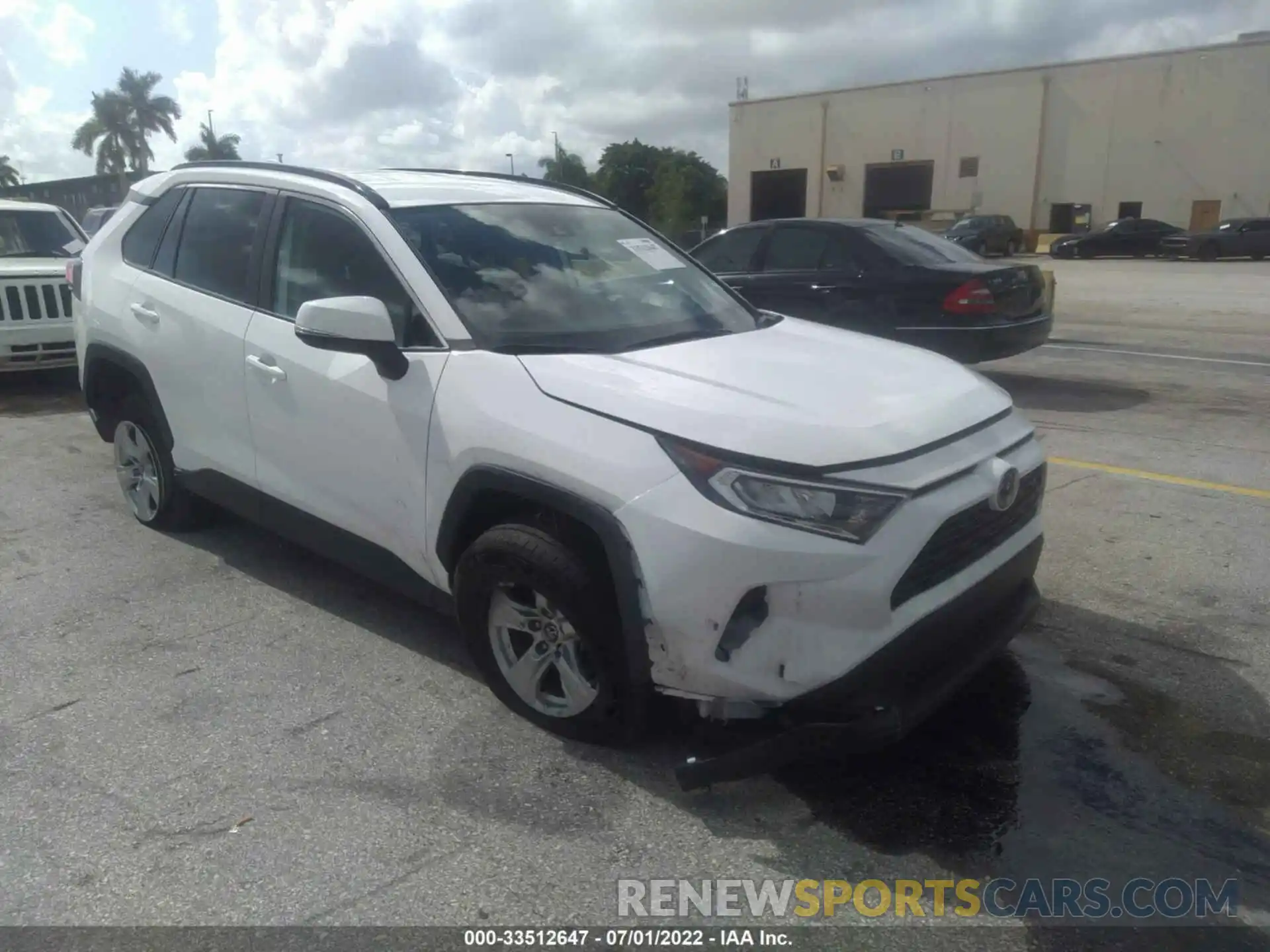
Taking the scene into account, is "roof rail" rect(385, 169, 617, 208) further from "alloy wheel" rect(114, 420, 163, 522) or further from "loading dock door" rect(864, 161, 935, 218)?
"loading dock door" rect(864, 161, 935, 218)

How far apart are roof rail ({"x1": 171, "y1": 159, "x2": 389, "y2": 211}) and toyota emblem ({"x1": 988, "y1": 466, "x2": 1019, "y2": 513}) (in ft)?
7.71

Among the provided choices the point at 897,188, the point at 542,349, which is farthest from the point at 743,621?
the point at 897,188

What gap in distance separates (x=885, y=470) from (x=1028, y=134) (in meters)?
50.6

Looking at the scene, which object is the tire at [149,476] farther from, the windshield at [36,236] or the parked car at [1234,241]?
the parked car at [1234,241]

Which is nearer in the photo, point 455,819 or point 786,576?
point 786,576

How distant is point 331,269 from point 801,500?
2173mm

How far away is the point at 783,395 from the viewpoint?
297 centimetres

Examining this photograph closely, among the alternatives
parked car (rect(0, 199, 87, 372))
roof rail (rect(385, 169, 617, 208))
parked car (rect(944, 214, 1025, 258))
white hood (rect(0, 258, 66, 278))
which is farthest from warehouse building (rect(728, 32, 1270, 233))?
roof rail (rect(385, 169, 617, 208))

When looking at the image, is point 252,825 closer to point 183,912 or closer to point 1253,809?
point 183,912

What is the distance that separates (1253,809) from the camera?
292cm

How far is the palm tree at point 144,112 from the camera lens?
2334 inches

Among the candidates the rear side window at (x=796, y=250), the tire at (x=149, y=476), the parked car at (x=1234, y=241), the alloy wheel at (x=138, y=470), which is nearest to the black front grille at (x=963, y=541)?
the tire at (x=149, y=476)

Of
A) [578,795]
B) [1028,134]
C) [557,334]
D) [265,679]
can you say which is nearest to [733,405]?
[557,334]

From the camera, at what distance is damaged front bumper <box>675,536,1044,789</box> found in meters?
2.70
